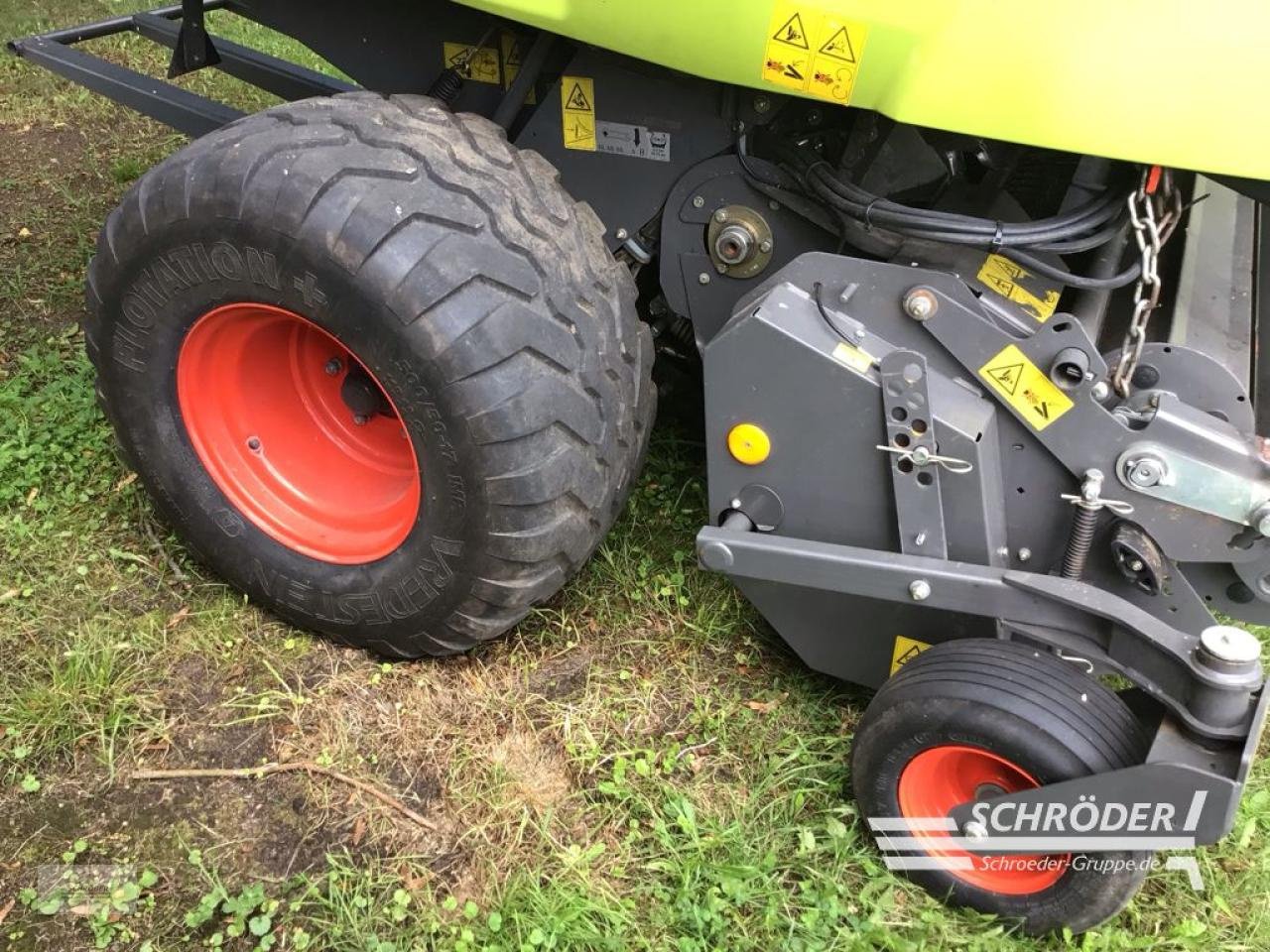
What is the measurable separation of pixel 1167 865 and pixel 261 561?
80.1 inches

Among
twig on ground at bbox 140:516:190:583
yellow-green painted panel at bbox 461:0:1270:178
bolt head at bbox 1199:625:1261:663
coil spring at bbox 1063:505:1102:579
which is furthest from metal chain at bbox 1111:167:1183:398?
twig on ground at bbox 140:516:190:583

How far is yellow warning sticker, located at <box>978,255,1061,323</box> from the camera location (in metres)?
2.11

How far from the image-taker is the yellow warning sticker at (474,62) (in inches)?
100

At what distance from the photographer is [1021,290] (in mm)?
2117

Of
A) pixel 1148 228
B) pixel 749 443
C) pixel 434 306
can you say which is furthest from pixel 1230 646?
pixel 434 306

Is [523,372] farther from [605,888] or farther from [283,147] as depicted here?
[605,888]

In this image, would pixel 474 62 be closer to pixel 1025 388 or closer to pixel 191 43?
pixel 191 43

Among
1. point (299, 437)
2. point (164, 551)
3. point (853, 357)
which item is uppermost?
point (853, 357)

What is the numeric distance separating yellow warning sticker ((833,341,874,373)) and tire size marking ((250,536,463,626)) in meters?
0.85

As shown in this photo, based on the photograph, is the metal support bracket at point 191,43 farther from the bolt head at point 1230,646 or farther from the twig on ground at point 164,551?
the bolt head at point 1230,646

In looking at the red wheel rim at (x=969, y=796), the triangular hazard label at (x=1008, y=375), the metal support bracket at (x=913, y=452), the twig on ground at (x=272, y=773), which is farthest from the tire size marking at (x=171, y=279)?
the red wheel rim at (x=969, y=796)

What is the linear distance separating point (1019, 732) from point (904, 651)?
408mm

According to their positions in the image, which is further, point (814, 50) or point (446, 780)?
point (446, 780)

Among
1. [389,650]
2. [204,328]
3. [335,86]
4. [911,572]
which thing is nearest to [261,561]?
[389,650]
